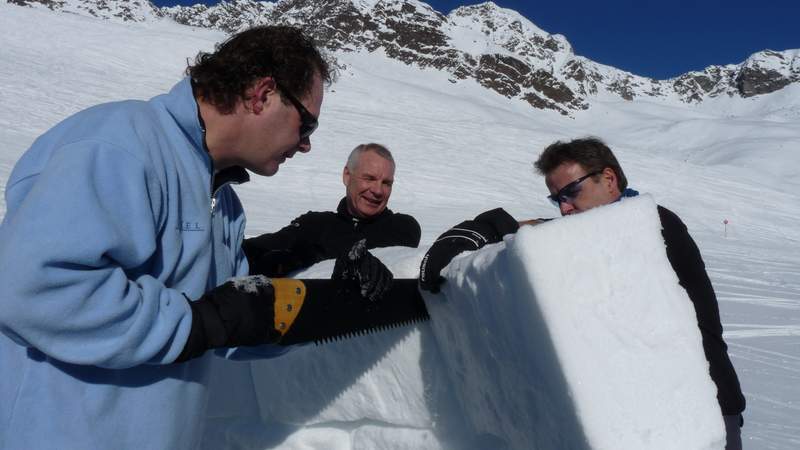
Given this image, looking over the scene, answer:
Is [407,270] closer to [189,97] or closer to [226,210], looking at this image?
[226,210]

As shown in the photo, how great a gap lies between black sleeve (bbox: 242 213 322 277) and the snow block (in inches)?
60.0

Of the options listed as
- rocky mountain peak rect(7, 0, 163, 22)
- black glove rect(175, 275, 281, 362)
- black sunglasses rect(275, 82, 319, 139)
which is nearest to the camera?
black glove rect(175, 275, 281, 362)

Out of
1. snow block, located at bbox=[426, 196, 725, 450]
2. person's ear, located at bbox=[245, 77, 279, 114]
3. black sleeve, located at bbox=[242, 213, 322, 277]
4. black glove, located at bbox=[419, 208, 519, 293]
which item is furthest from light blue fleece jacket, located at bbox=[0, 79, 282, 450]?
black sleeve, located at bbox=[242, 213, 322, 277]

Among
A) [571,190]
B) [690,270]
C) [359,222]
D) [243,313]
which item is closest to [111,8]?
[359,222]

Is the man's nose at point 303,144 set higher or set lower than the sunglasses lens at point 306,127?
lower

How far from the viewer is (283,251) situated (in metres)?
2.77

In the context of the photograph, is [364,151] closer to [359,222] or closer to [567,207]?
[359,222]

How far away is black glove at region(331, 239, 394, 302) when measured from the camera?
167 cm

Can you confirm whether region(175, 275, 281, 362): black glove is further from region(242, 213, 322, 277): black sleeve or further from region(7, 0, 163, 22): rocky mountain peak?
region(7, 0, 163, 22): rocky mountain peak

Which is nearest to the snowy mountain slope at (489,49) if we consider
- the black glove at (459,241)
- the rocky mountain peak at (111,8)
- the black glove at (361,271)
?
the rocky mountain peak at (111,8)

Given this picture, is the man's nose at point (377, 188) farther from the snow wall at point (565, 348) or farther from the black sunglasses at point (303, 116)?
the black sunglasses at point (303, 116)

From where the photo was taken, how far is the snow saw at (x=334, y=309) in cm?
152

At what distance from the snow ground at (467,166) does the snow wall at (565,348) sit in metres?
0.33

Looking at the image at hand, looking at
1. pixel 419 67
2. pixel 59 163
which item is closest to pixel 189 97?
pixel 59 163
